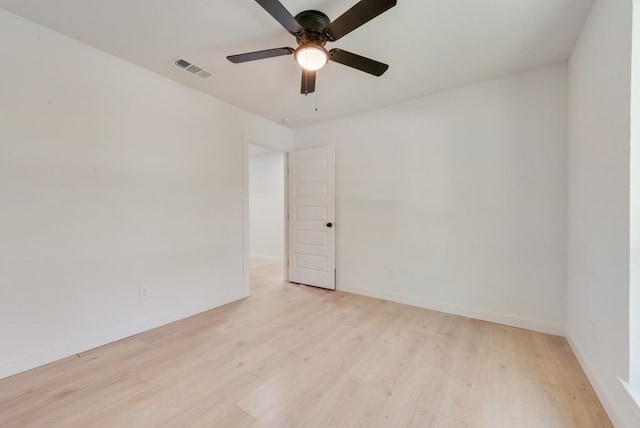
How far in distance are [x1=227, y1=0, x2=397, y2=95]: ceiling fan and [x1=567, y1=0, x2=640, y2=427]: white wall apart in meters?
1.30

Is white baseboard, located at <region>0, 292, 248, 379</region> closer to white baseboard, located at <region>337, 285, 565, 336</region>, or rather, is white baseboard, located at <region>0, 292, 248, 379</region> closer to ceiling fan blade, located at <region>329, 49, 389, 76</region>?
white baseboard, located at <region>337, 285, 565, 336</region>

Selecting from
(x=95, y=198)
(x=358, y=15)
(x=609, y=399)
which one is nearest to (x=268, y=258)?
(x=95, y=198)

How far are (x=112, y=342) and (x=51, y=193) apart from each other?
1.33 m

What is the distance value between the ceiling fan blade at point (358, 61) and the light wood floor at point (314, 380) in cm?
223

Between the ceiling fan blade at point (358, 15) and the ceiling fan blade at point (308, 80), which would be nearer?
the ceiling fan blade at point (358, 15)

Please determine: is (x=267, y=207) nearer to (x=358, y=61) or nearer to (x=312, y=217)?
(x=312, y=217)

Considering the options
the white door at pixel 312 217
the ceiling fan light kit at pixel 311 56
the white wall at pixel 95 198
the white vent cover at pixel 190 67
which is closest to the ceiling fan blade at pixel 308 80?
the ceiling fan light kit at pixel 311 56

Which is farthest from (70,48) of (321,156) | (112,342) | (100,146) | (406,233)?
A: (406,233)

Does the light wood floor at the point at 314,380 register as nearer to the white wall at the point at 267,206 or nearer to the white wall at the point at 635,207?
the white wall at the point at 635,207

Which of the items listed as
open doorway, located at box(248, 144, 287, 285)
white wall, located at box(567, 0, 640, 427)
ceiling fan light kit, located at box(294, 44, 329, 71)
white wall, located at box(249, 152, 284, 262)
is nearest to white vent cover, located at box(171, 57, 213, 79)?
ceiling fan light kit, located at box(294, 44, 329, 71)

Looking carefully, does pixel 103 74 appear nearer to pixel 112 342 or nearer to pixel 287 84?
pixel 287 84

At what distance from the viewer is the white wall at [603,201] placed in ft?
4.33

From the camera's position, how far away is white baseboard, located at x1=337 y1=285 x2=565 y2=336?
2.39 meters

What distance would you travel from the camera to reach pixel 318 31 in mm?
1693
